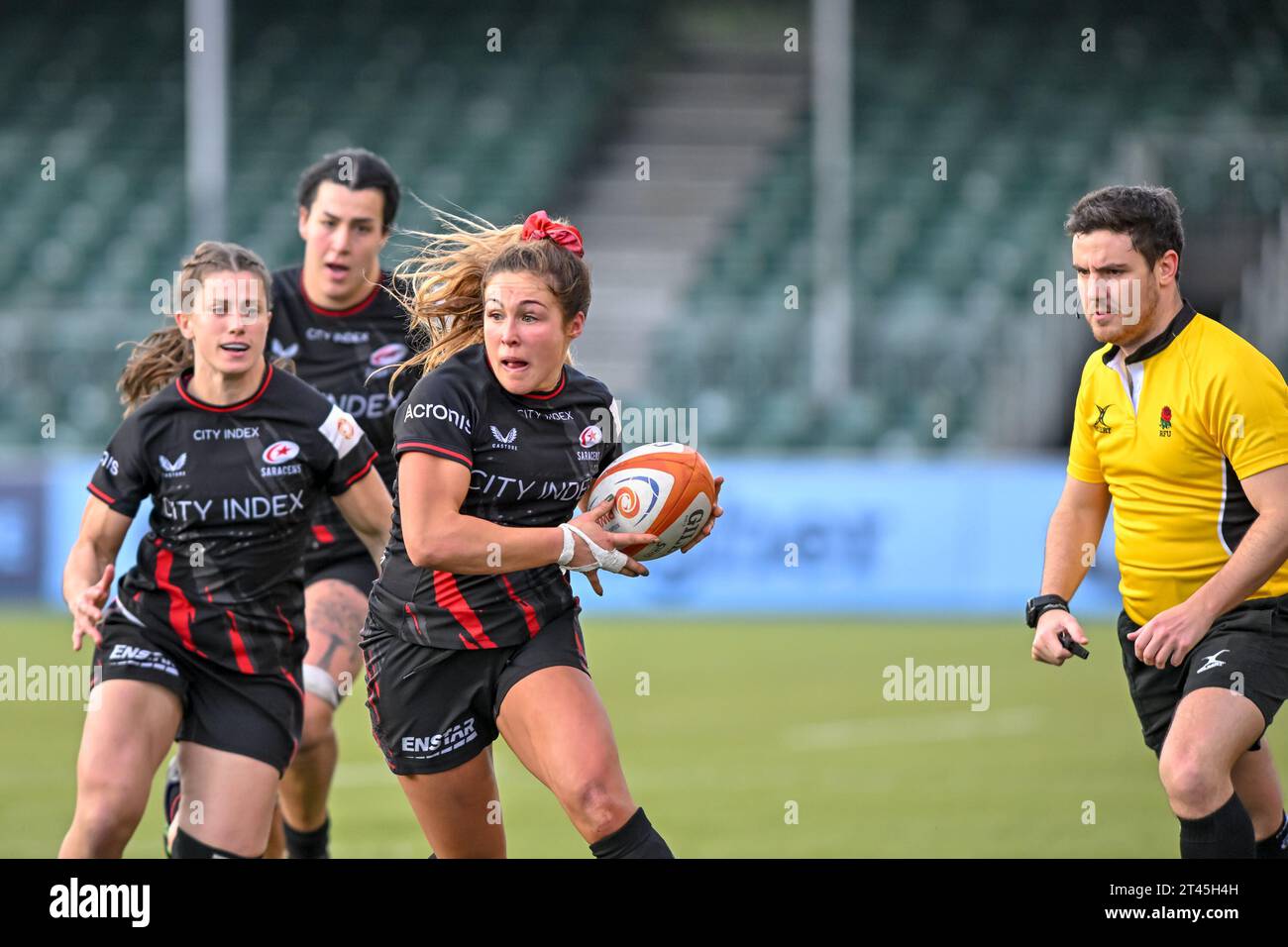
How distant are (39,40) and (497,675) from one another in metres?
23.4

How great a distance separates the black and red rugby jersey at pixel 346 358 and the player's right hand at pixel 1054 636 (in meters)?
2.57

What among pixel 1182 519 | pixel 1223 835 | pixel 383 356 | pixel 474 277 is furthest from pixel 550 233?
pixel 1223 835

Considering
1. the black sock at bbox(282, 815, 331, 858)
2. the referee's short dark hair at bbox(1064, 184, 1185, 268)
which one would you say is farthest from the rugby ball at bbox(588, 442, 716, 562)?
the black sock at bbox(282, 815, 331, 858)

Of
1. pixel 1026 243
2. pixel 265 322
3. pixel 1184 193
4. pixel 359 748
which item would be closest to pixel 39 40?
pixel 1026 243

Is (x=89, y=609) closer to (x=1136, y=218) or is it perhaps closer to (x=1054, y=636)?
(x=1054, y=636)

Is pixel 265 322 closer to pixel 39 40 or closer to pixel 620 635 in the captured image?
pixel 620 635

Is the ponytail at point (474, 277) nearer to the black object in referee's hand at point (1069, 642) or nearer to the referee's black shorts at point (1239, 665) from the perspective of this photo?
the black object in referee's hand at point (1069, 642)

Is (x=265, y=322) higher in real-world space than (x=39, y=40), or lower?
lower

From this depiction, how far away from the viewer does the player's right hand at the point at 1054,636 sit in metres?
4.84

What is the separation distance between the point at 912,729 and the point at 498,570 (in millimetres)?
6690

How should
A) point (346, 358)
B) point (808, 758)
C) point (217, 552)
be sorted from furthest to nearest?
point (808, 758), point (346, 358), point (217, 552)

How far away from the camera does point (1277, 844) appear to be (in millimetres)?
5172

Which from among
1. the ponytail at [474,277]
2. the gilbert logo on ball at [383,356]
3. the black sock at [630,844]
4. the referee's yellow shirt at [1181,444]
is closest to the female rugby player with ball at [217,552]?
the ponytail at [474,277]

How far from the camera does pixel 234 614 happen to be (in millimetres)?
5309
